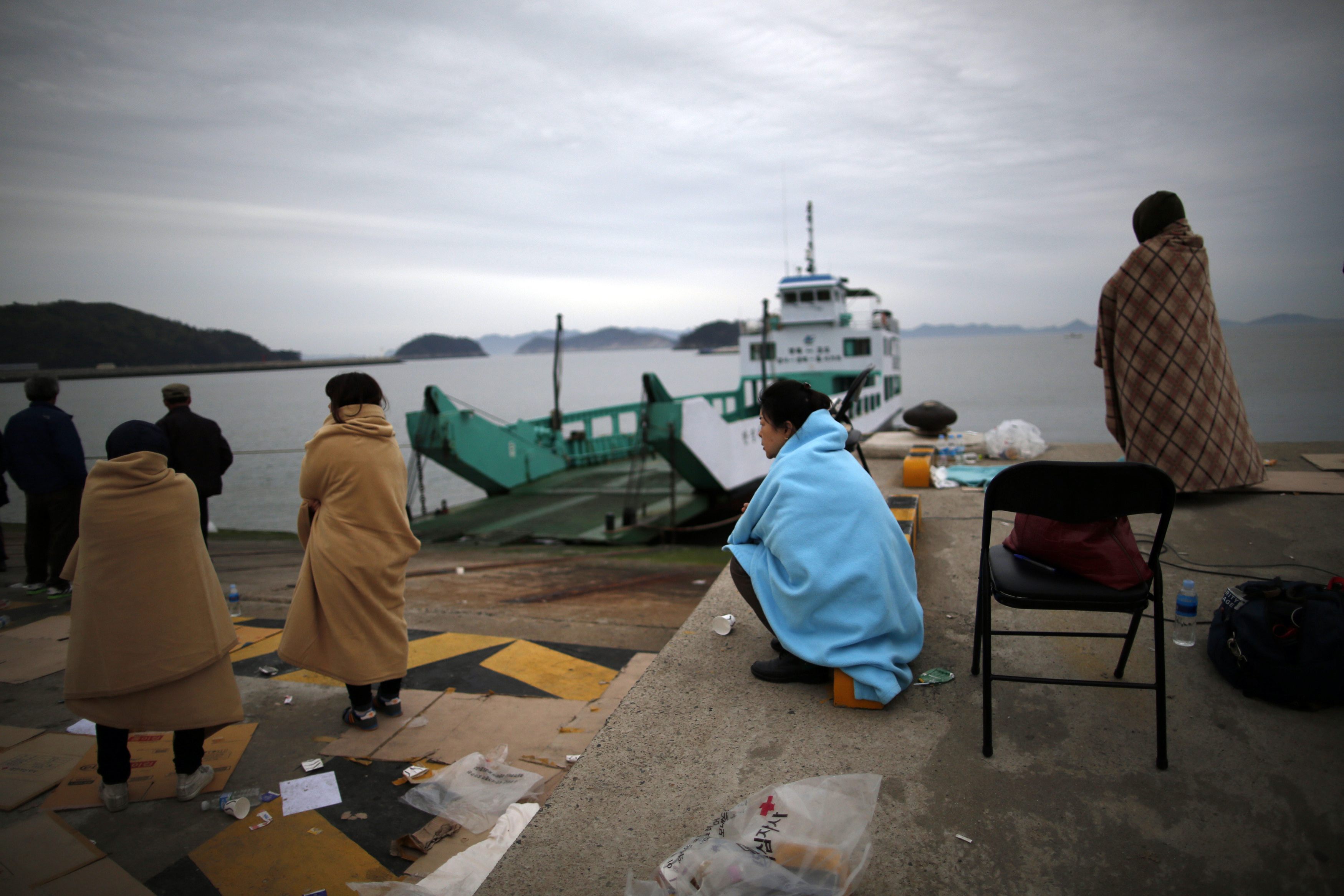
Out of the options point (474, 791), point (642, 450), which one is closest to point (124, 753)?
point (474, 791)

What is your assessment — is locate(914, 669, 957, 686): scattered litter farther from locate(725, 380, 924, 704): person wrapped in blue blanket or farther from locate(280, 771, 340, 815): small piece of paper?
locate(280, 771, 340, 815): small piece of paper

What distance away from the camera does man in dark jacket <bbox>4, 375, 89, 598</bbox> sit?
202 inches

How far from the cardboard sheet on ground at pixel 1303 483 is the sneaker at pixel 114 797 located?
6.31 m

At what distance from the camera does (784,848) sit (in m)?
1.45

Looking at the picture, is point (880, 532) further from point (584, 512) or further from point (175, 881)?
point (584, 512)

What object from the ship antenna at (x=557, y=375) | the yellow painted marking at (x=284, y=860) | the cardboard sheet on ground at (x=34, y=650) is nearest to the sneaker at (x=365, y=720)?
the yellow painted marking at (x=284, y=860)

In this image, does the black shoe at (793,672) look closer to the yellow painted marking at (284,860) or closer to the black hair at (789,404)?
the black hair at (789,404)

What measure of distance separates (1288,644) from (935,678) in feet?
3.44

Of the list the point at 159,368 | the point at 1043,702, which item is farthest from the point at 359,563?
the point at 159,368

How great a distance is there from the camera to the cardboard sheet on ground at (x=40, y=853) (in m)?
2.08

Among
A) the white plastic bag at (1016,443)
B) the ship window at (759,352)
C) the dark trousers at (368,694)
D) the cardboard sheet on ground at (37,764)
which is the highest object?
the ship window at (759,352)

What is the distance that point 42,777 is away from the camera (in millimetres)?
2684

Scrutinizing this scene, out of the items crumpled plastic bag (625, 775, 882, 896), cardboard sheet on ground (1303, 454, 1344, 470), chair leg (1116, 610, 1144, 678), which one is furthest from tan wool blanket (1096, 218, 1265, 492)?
crumpled plastic bag (625, 775, 882, 896)

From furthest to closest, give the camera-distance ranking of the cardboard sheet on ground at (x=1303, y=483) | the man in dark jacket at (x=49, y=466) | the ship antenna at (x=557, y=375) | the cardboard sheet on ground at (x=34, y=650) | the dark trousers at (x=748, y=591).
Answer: the ship antenna at (x=557, y=375) < the man in dark jacket at (x=49, y=466) < the cardboard sheet on ground at (x=1303, y=483) < the cardboard sheet on ground at (x=34, y=650) < the dark trousers at (x=748, y=591)
